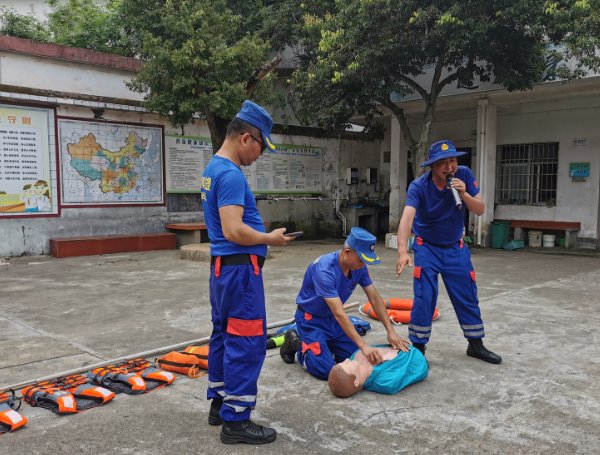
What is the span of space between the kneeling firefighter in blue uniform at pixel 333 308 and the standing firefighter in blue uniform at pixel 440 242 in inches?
14.7

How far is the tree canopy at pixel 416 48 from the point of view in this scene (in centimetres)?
851

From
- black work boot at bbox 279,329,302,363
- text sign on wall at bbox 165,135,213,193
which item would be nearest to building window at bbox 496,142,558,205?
text sign on wall at bbox 165,135,213,193

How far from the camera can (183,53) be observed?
854 centimetres

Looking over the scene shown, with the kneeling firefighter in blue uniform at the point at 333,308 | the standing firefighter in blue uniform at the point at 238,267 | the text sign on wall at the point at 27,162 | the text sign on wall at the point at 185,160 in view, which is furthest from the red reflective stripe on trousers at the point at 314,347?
the text sign on wall at the point at 185,160

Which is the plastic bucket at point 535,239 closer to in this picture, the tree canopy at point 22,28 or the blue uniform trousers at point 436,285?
the blue uniform trousers at point 436,285

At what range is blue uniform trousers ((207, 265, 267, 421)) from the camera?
246cm

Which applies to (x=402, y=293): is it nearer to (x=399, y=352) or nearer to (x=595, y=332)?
(x=595, y=332)

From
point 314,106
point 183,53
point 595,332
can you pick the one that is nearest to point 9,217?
point 183,53

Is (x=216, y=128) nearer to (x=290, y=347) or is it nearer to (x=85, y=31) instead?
(x=290, y=347)

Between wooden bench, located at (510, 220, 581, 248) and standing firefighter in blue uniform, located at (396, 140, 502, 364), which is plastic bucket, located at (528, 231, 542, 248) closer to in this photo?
wooden bench, located at (510, 220, 581, 248)

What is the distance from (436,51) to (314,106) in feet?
9.63

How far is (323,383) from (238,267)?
4.22ft

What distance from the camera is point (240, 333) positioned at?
2.46m

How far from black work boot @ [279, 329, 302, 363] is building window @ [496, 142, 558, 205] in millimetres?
9937
